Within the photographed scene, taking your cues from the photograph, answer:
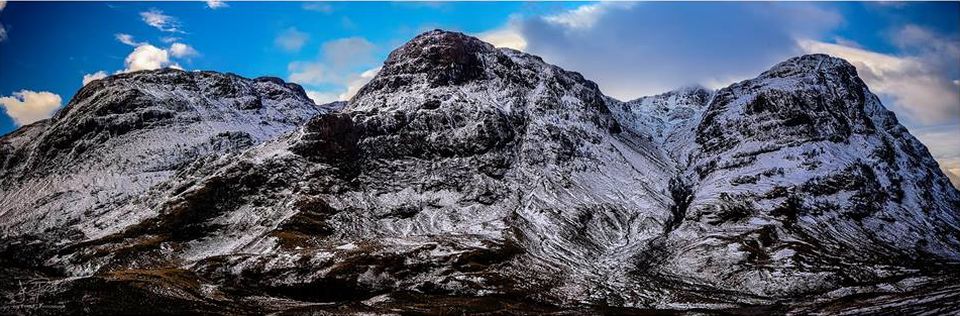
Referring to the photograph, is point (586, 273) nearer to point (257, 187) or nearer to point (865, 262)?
point (865, 262)

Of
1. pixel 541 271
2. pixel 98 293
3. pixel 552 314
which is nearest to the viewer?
pixel 98 293

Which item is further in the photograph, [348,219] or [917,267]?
[348,219]

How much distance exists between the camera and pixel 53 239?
15975 centimetres

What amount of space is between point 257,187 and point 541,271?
289 ft

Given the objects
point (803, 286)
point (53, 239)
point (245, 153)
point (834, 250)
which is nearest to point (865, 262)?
point (834, 250)

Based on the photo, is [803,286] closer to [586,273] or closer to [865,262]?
[865,262]

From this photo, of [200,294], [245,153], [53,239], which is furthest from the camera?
[245,153]

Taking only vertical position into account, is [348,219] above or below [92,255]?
above

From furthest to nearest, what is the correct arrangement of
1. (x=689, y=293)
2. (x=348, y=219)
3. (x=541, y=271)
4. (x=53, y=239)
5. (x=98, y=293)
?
(x=348, y=219) < (x=53, y=239) < (x=541, y=271) < (x=689, y=293) < (x=98, y=293)

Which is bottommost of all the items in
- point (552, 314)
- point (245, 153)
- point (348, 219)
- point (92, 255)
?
point (552, 314)

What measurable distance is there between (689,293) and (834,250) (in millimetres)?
55932

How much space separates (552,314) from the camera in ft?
351

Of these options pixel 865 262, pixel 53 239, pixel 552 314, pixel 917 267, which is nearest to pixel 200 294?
pixel 552 314

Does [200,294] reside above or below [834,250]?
below
